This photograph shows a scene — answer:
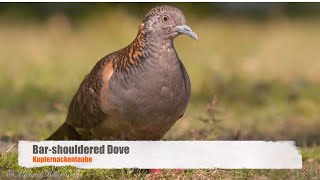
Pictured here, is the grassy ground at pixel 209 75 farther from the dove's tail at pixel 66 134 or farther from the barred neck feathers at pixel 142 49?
the barred neck feathers at pixel 142 49

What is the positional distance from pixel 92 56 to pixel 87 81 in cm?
494

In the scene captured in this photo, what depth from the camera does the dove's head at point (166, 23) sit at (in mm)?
5266

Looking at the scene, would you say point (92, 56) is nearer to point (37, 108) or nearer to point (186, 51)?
point (186, 51)

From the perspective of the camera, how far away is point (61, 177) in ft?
16.9

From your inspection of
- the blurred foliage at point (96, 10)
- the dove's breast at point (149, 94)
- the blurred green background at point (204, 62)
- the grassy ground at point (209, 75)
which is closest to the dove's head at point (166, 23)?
the dove's breast at point (149, 94)

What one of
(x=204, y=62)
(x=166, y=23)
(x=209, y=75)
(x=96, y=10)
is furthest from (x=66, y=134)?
(x=96, y=10)

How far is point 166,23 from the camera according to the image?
5.27m

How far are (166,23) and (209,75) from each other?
191 inches

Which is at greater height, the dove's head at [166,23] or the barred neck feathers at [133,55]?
the dove's head at [166,23]

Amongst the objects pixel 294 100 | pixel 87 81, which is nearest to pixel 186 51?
pixel 294 100

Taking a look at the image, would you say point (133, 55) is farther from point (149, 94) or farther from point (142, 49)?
point (149, 94)

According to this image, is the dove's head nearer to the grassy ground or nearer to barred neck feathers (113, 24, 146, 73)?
barred neck feathers (113, 24, 146, 73)

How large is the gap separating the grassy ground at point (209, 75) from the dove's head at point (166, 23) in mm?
949

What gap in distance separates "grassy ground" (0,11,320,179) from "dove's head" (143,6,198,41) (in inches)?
37.3
